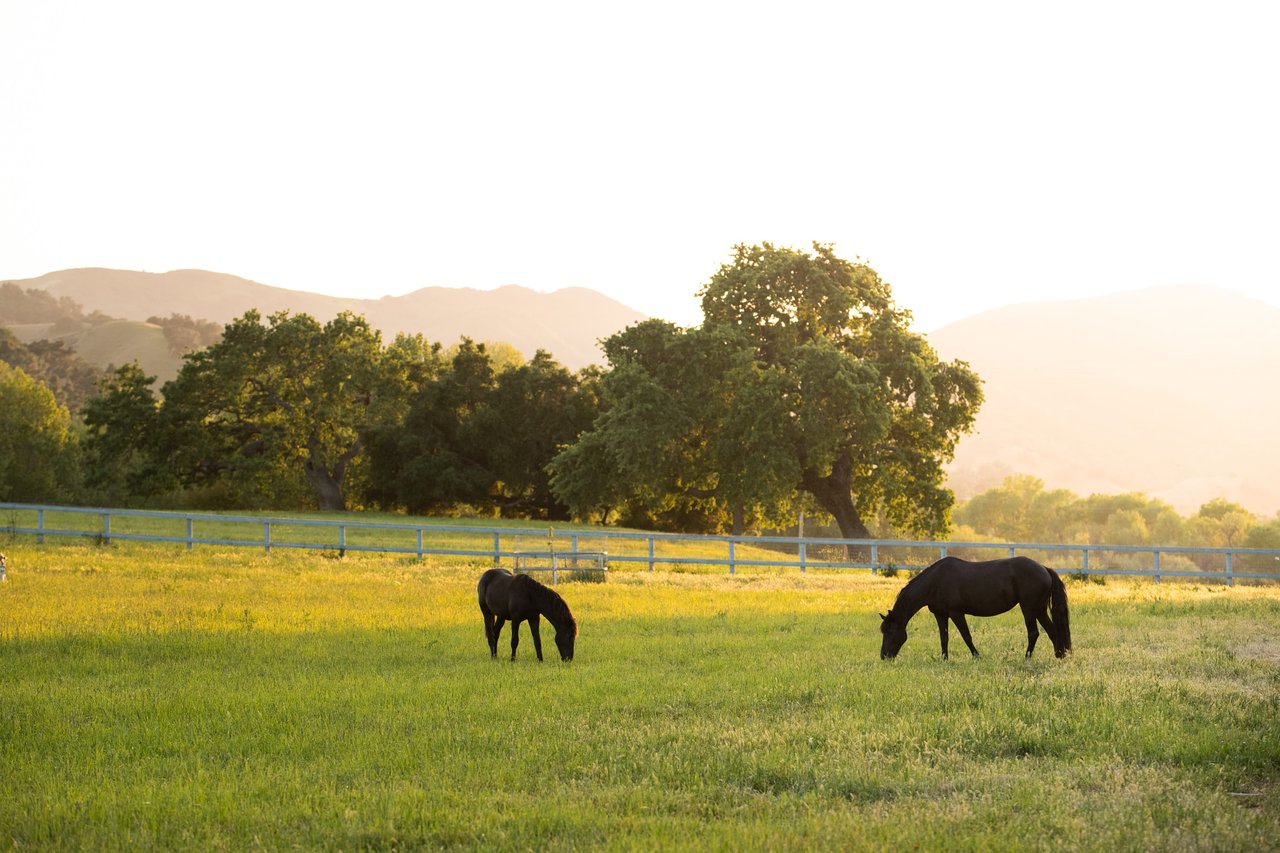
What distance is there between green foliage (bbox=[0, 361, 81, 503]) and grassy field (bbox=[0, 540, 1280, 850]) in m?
67.5

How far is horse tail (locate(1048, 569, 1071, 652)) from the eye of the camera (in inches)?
569

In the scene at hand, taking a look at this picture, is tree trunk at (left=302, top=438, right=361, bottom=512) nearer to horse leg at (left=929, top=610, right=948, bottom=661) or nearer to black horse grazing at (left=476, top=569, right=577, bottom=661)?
black horse grazing at (left=476, top=569, right=577, bottom=661)

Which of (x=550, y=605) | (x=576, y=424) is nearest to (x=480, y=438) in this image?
(x=576, y=424)

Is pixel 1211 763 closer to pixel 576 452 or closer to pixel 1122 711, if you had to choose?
pixel 1122 711

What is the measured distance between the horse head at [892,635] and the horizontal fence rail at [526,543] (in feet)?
39.7

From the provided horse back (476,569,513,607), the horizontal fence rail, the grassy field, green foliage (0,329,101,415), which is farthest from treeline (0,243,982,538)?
green foliage (0,329,101,415)

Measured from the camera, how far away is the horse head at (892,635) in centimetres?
1466

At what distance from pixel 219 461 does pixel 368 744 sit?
207 feet

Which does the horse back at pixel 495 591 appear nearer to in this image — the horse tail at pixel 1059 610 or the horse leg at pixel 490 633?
the horse leg at pixel 490 633

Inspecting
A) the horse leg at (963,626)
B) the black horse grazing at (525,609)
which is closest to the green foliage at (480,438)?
the black horse grazing at (525,609)

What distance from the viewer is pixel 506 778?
812 centimetres

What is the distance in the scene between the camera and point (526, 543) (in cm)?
3853

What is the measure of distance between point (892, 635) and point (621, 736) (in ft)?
20.7

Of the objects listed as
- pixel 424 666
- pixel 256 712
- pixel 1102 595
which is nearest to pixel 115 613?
pixel 424 666
